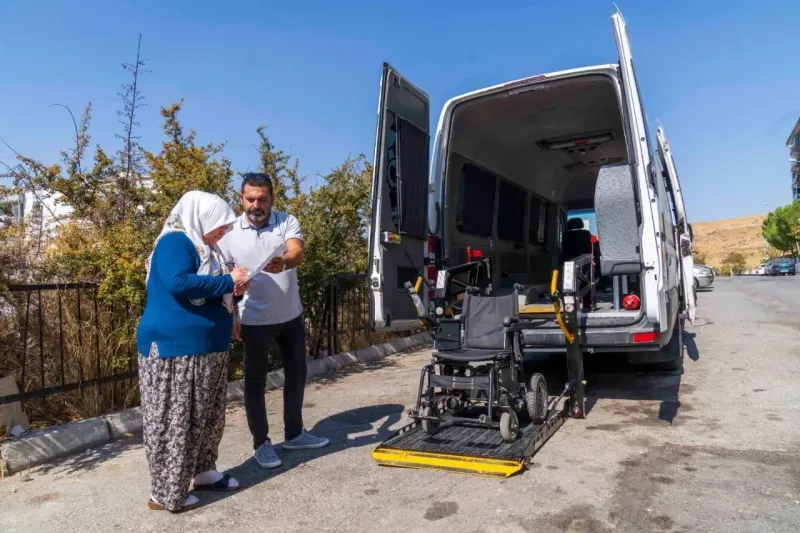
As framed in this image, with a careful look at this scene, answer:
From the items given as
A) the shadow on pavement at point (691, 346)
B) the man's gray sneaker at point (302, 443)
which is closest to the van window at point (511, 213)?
the shadow on pavement at point (691, 346)

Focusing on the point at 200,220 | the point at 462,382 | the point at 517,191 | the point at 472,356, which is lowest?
the point at 462,382

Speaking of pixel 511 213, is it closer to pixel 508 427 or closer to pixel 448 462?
pixel 508 427

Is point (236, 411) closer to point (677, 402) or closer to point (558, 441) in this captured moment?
point (558, 441)

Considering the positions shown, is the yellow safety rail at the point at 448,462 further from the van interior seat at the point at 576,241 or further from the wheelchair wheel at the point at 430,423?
the van interior seat at the point at 576,241

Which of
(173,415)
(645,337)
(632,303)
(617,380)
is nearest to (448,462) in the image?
(173,415)

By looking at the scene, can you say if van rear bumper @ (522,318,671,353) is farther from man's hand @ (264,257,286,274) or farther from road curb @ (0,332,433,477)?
road curb @ (0,332,433,477)

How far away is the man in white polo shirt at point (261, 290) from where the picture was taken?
3.99m

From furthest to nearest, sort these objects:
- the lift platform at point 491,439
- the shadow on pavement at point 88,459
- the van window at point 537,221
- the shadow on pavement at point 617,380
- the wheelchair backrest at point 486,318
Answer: the van window at point 537,221, the shadow on pavement at point 617,380, the wheelchair backrest at point 486,318, the shadow on pavement at point 88,459, the lift platform at point 491,439

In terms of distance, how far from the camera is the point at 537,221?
421 inches

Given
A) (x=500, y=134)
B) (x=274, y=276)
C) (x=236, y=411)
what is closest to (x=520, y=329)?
(x=274, y=276)

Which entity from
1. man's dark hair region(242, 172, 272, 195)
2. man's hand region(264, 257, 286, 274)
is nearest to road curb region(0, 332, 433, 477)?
man's hand region(264, 257, 286, 274)

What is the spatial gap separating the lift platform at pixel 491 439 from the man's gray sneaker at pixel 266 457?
63 cm

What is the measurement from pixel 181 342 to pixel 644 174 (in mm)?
3639

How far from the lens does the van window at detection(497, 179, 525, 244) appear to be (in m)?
9.15
